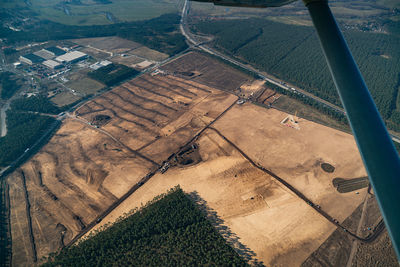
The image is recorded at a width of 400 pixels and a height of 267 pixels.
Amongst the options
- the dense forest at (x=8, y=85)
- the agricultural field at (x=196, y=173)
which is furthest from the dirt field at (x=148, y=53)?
the dense forest at (x=8, y=85)

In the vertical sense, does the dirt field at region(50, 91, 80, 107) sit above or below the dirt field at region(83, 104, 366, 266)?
above

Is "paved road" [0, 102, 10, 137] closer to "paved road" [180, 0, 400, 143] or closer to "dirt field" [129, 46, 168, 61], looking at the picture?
"dirt field" [129, 46, 168, 61]

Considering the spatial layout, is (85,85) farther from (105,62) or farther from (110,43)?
(110,43)

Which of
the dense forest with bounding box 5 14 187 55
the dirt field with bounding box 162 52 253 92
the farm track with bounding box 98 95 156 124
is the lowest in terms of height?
the farm track with bounding box 98 95 156 124

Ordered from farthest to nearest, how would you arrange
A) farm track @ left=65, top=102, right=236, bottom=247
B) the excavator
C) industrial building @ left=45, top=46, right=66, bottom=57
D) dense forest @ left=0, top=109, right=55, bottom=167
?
industrial building @ left=45, top=46, right=66, bottom=57, dense forest @ left=0, top=109, right=55, bottom=167, farm track @ left=65, top=102, right=236, bottom=247, the excavator

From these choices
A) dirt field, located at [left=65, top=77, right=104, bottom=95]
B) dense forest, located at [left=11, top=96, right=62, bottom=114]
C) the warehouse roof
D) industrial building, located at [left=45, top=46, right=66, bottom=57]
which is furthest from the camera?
industrial building, located at [left=45, top=46, right=66, bottom=57]

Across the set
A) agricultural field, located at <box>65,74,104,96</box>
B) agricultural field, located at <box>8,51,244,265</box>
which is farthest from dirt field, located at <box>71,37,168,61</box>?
agricultural field, located at <box>8,51,244,265</box>

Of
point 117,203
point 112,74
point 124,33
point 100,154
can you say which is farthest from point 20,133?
point 124,33
